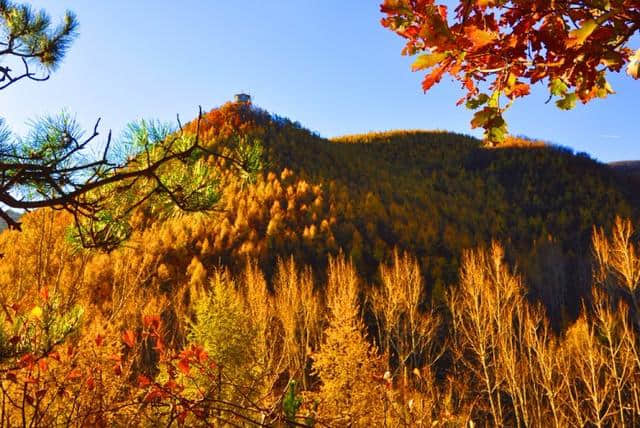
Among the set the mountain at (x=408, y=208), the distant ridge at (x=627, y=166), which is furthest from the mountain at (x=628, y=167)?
the mountain at (x=408, y=208)

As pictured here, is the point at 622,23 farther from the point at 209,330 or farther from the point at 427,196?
the point at 427,196

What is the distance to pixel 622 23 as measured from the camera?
44.0 inches

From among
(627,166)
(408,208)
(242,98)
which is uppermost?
(242,98)

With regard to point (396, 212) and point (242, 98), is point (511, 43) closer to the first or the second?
point (396, 212)

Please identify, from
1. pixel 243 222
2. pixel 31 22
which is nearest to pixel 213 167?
pixel 31 22

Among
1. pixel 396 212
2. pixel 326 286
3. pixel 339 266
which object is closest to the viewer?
pixel 339 266

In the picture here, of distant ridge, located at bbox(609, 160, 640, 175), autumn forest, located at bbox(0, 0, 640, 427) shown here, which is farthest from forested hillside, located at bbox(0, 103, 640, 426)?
distant ridge, located at bbox(609, 160, 640, 175)

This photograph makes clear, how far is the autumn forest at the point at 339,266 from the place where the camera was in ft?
5.88

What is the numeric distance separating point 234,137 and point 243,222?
39.9 m

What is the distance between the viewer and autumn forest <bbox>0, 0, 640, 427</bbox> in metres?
1.79

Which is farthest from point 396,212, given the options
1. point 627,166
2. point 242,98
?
point 627,166

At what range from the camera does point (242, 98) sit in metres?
70.7

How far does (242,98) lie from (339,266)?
174 ft

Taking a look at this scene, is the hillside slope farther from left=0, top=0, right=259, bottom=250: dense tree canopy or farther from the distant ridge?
left=0, top=0, right=259, bottom=250: dense tree canopy
